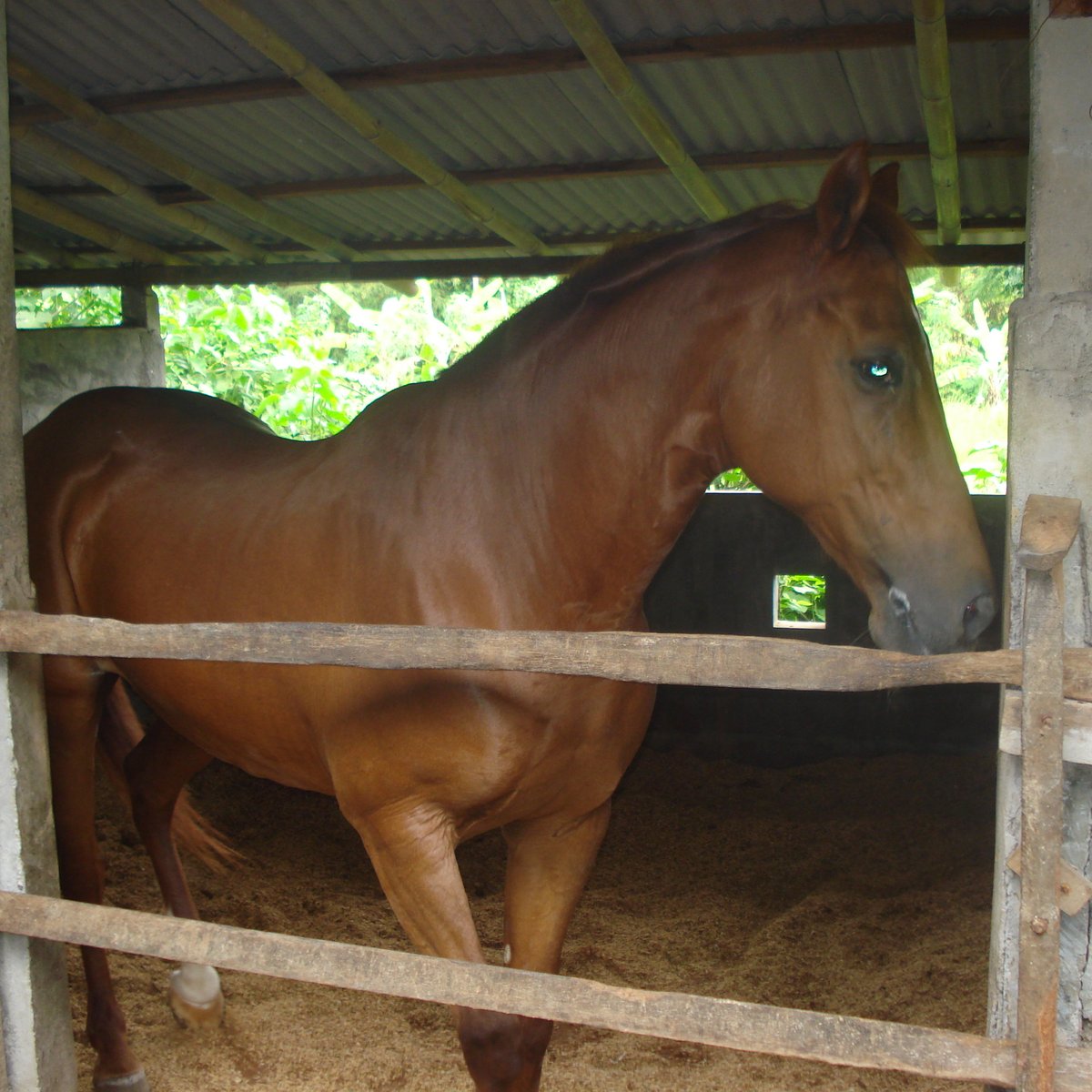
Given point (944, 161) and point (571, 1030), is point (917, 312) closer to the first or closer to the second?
point (944, 161)

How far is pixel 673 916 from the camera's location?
3.73m

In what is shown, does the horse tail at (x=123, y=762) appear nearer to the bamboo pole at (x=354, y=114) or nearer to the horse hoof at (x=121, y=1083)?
the horse hoof at (x=121, y=1083)

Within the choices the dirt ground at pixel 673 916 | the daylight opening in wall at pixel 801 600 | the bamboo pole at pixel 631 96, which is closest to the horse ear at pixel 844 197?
the bamboo pole at pixel 631 96

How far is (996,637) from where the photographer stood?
5168mm

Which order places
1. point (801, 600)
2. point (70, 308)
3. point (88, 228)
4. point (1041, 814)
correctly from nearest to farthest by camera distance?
point (1041, 814)
point (88, 228)
point (801, 600)
point (70, 308)

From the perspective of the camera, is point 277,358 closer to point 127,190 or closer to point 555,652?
point 127,190

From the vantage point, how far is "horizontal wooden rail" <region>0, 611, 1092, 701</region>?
138cm

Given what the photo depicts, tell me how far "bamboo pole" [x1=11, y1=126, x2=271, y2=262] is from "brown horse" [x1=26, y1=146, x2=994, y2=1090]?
1670mm

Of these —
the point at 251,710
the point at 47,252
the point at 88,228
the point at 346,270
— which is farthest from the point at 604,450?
the point at 47,252

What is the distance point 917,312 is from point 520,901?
1.55 meters

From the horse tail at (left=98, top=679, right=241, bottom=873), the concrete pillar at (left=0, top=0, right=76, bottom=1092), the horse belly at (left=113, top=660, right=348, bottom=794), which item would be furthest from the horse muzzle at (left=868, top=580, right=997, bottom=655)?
the horse tail at (left=98, top=679, right=241, bottom=873)

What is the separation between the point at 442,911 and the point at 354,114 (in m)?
2.41

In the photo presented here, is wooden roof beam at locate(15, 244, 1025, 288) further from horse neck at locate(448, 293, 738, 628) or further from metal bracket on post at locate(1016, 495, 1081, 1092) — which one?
metal bracket on post at locate(1016, 495, 1081, 1092)

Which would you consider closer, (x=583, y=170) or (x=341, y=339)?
(x=583, y=170)
